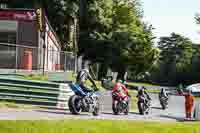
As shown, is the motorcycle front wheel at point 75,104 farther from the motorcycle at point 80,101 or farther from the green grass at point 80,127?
the green grass at point 80,127

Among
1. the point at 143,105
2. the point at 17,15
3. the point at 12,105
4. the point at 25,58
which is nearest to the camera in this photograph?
the point at 12,105

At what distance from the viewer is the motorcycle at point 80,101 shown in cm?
2023

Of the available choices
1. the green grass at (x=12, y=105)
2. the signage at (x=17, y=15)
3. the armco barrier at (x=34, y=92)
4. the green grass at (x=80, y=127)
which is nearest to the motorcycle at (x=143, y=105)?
the armco barrier at (x=34, y=92)

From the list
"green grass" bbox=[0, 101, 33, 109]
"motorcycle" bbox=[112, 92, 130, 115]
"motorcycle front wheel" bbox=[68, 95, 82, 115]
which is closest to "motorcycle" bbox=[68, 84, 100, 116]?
"motorcycle front wheel" bbox=[68, 95, 82, 115]

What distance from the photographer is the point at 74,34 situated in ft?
199

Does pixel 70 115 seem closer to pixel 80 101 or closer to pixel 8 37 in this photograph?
pixel 80 101

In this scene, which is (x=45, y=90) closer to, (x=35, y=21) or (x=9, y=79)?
(x=9, y=79)

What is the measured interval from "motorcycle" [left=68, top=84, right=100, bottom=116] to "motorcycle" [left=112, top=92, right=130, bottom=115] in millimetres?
3609

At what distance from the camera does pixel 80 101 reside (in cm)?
2044

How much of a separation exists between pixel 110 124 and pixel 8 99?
7.38 m

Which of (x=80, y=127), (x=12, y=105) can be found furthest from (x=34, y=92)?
(x=80, y=127)

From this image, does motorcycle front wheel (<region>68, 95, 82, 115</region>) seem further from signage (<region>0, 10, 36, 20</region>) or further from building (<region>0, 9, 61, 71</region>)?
signage (<region>0, 10, 36, 20</region>)

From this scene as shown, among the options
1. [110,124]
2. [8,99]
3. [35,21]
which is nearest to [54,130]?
[110,124]

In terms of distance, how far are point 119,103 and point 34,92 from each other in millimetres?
3998
